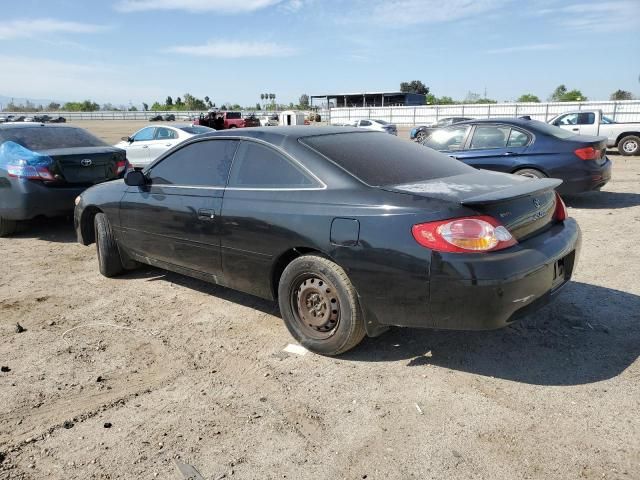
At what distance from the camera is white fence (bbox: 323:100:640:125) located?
3009cm

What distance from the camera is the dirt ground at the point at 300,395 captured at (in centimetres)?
247

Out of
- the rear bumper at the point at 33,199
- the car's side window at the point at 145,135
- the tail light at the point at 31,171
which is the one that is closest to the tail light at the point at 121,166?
the rear bumper at the point at 33,199

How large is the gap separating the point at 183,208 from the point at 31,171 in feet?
11.9

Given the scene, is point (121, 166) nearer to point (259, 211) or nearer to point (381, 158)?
point (259, 211)

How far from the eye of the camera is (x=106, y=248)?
17.1ft

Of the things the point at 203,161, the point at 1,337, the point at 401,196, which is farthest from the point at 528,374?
the point at 1,337

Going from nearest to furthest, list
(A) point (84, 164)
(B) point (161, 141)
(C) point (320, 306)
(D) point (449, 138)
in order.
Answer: (C) point (320, 306)
(A) point (84, 164)
(D) point (449, 138)
(B) point (161, 141)

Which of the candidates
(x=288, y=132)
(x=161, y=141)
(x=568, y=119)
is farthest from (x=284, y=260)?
(x=568, y=119)

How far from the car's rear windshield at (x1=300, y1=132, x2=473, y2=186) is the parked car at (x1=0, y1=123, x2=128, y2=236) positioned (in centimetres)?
449

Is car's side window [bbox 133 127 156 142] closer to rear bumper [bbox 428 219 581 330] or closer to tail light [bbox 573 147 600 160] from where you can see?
tail light [bbox 573 147 600 160]

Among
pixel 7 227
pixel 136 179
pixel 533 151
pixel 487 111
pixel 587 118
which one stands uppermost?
pixel 487 111

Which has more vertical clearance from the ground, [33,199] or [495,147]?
[495,147]

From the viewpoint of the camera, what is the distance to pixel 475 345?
12.0ft

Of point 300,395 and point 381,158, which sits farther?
point 381,158
